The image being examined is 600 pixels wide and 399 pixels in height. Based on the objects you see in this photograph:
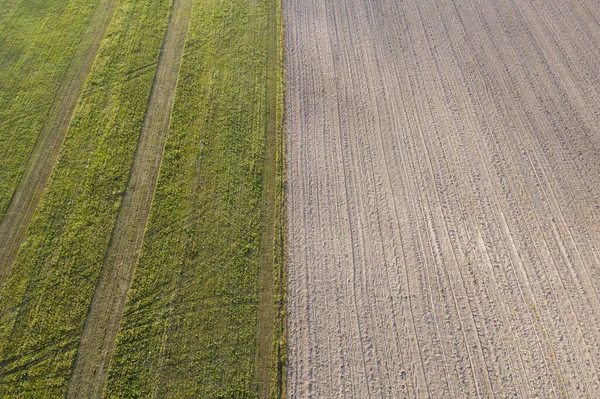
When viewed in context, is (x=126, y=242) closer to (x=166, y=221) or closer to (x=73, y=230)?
(x=166, y=221)

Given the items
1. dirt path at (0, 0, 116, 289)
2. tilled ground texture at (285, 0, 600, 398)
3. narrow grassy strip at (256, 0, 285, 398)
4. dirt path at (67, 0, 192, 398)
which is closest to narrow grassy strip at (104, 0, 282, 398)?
narrow grassy strip at (256, 0, 285, 398)

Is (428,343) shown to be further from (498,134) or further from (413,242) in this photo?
(498,134)

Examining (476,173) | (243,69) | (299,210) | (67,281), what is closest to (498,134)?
(476,173)

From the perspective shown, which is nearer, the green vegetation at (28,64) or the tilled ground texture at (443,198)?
the tilled ground texture at (443,198)

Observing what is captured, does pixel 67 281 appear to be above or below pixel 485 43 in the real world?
below

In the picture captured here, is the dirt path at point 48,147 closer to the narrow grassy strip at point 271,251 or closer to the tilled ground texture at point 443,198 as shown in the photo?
the narrow grassy strip at point 271,251

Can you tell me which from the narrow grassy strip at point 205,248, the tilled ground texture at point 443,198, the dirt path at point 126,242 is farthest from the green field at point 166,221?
the tilled ground texture at point 443,198

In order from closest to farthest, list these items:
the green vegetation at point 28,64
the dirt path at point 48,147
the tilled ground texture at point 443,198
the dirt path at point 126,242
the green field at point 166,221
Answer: the dirt path at point 126,242
the green field at point 166,221
the tilled ground texture at point 443,198
the dirt path at point 48,147
the green vegetation at point 28,64
